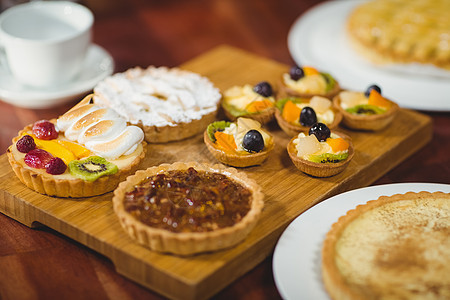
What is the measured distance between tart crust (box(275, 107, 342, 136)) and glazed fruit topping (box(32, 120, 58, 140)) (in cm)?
128

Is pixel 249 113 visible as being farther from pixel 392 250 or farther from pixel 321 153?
pixel 392 250

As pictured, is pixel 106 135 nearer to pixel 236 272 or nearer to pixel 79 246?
pixel 79 246

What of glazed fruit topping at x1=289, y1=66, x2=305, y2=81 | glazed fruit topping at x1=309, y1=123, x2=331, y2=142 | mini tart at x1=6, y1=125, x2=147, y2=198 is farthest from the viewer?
glazed fruit topping at x1=289, y1=66, x2=305, y2=81

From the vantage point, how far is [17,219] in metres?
3.13

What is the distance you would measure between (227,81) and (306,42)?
0.91 metres

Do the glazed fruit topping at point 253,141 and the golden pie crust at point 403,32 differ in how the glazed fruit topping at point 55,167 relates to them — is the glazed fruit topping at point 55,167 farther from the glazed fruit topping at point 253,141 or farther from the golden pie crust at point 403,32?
the golden pie crust at point 403,32

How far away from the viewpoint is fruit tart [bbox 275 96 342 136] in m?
3.54

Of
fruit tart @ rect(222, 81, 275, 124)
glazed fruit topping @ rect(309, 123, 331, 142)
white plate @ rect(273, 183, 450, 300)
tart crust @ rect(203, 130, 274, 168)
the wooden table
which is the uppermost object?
glazed fruit topping @ rect(309, 123, 331, 142)

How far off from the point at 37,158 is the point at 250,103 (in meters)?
1.32

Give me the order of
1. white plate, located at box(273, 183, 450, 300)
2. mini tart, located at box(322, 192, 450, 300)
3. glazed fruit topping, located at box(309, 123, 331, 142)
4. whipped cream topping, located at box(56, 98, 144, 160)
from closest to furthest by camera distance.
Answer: mini tart, located at box(322, 192, 450, 300) < white plate, located at box(273, 183, 450, 300) < whipped cream topping, located at box(56, 98, 144, 160) < glazed fruit topping, located at box(309, 123, 331, 142)

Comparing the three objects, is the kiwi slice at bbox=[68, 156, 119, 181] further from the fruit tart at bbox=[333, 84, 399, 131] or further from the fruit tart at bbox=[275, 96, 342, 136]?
the fruit tart at bbox=[333, 84, 399, 131]

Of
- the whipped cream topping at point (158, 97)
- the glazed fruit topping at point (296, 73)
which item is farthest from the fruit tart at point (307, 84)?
the whipped cream topping at point (158, 97)

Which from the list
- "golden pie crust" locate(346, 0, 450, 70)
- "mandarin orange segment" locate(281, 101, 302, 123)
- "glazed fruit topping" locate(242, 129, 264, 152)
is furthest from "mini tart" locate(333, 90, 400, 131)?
"golden pie crust" locate(346, 0, 450, 70)

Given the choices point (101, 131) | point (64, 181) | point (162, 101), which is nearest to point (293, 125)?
point (162, 101)
